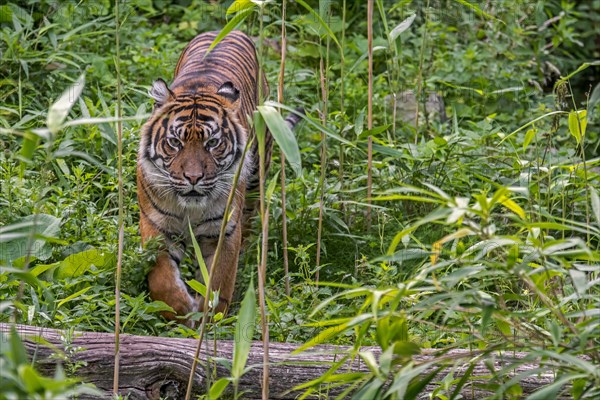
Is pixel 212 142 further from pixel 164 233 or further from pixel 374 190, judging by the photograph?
pixel 374 190

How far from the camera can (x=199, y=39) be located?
18.9 ft

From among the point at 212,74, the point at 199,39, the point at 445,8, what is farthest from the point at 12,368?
the point at 445,8

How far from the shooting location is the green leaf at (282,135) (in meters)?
2.29

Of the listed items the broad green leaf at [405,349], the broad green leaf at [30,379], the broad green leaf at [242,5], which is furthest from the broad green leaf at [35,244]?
the broad green leaf at [30,379]

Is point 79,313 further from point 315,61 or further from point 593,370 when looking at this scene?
point 315,61

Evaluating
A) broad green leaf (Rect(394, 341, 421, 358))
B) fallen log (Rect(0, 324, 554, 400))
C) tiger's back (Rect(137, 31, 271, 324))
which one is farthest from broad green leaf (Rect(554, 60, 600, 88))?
tiger's back (Rect(137, 31, 271, 324))

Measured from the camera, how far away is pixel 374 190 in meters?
5.07

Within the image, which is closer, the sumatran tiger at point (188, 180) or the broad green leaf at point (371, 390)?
the broad green leaf at point (371, 390)

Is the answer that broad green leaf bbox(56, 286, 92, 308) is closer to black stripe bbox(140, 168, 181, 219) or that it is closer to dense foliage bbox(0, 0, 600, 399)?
dense foliage bbox(0, 0, 600, 399)

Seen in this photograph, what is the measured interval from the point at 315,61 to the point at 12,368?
536 centimetres

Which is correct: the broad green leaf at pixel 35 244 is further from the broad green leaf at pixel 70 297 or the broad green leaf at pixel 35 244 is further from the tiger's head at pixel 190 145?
the tiger's head at pixel 190 145

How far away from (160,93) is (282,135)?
2571mm

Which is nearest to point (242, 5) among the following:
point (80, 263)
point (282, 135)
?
point (282, 135)

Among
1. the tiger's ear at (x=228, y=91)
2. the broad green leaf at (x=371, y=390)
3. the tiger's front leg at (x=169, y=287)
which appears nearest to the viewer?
the broad green leaf at (x=371, y=390)
